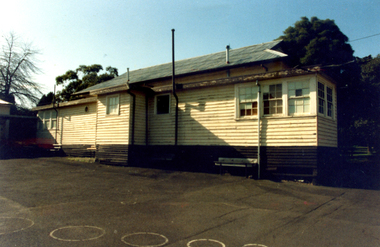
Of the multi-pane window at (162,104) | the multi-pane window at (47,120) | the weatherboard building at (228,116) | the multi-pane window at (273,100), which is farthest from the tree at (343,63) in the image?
the multi-pane window at (47,120)

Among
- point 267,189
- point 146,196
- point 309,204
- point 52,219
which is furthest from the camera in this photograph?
point 267,189

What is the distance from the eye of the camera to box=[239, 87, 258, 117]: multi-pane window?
1212 cm

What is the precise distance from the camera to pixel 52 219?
18.6 feet

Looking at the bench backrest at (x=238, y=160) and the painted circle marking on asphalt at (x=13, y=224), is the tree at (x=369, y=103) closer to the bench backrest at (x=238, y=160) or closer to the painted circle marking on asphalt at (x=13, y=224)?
the bench backrest at (x=238, y=160)

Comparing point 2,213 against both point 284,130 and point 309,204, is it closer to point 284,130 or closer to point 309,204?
point 309,204

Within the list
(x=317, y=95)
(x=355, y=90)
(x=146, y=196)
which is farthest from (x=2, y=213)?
(x=355, y=90)

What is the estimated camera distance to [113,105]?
15367mm

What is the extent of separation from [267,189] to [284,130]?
2.92 metres

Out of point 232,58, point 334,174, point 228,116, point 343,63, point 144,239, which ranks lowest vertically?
point 144,239

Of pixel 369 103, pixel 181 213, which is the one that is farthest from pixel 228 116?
pixel 369 103

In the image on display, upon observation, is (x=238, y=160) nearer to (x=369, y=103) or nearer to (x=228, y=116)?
(x=228, y=116)

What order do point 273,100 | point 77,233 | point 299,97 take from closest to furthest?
point 77,233 → point 299,97 → point 273,100

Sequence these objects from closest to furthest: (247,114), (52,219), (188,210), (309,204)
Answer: (52,219) < (188,210) < (309,204) < (247,114)

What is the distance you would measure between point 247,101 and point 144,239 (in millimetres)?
8682
